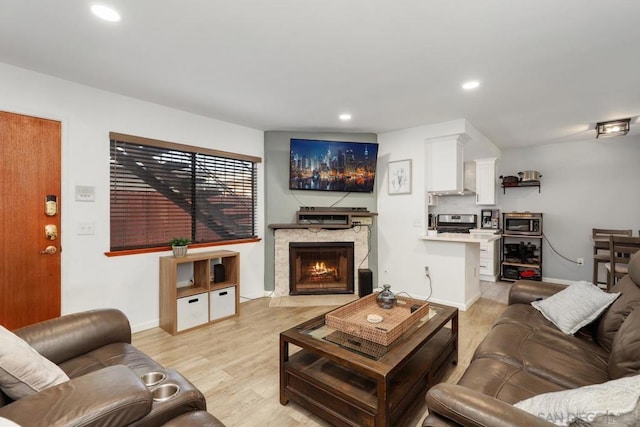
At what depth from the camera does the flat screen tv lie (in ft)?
13.5

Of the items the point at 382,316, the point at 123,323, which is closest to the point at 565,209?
the point at 382,316

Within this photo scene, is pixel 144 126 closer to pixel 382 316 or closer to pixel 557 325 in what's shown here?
pixel 382 316

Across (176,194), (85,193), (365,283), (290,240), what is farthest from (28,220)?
(365,283)

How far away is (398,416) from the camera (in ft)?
5.25

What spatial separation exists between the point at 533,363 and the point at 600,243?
3.53 m

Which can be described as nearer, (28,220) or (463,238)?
(28,220)

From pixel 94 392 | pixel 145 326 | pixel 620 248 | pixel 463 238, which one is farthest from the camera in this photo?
pixel 463 238

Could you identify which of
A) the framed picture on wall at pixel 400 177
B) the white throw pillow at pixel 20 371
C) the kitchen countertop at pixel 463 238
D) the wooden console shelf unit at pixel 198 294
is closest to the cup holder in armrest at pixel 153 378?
the white throw pillow at pixel 20 371

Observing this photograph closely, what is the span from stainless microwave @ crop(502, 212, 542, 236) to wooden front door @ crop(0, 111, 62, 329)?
20.5ft

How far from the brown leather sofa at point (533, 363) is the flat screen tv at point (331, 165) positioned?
2577 mm

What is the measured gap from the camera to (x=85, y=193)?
8.97 feet

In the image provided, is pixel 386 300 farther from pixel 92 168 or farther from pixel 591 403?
pixel 92 168

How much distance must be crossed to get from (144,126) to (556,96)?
4275mm

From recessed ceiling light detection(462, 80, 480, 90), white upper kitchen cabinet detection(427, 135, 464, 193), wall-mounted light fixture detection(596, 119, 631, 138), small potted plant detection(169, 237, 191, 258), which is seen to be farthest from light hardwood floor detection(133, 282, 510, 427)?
wall-mounted light fixture detection(596, 119, 631, 138)
